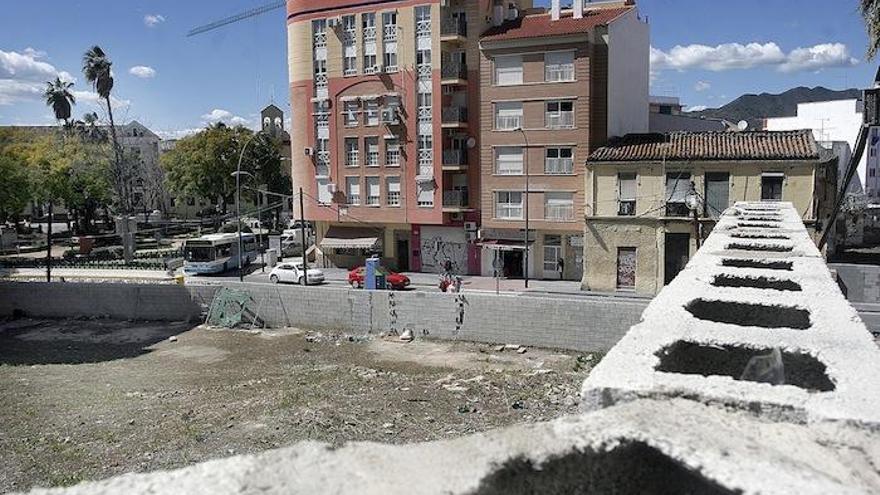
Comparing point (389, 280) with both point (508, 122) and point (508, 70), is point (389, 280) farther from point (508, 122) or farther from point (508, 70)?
point (508, 70)

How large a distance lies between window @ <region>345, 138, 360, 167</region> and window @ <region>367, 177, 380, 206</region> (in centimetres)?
154

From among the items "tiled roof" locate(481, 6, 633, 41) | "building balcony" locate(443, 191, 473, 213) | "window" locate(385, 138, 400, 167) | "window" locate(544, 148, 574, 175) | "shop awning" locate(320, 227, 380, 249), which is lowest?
"shop awning" locate(320, 227, 380, 249)

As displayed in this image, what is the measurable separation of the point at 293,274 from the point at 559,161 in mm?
15903

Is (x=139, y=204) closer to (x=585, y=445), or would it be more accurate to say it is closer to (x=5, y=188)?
(x=5, y=188)

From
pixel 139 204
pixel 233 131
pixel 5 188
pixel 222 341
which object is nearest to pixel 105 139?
pixel 139 204

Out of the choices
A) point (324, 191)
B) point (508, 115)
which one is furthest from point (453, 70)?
point (324, 191)

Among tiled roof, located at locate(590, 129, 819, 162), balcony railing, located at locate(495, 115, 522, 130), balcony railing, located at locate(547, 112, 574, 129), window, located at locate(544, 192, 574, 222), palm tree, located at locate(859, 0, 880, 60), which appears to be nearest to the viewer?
palm tree, located at locate(859, 0, 880, 60)

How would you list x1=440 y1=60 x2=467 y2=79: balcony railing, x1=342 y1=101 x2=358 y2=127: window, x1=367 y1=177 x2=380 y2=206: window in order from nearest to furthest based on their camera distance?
x1=440 y1=60 x2=467 y2=79: balcony railing → x1=367 y1=177 x2=380 y2=206: window → x1=342 y1=101 x2=358 y2=127: window

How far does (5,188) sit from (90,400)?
42953 millimetres

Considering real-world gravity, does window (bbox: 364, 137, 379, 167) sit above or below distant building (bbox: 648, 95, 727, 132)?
below

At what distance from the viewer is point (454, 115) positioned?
41625 millimetres

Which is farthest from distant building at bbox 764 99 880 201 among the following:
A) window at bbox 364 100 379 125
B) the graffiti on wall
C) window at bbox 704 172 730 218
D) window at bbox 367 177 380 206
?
window at bbox 367 177 380 206

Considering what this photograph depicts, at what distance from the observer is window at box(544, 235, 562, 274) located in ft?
131

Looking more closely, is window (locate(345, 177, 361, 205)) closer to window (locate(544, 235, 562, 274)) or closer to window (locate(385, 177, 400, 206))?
window (locate(385, 177, 400, 206))
